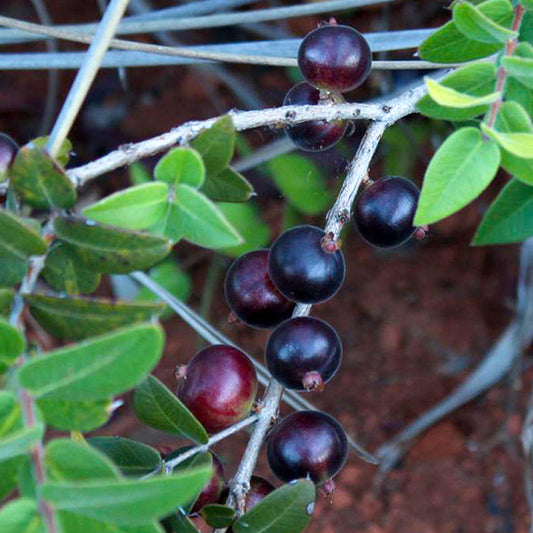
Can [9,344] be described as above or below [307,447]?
above

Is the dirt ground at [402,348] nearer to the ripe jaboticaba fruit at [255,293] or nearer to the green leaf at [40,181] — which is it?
the ripe jaboticaba fruit at [255,293]

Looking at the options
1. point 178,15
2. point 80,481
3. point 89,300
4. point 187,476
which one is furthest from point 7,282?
point 178,15

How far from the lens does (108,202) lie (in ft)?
2.81

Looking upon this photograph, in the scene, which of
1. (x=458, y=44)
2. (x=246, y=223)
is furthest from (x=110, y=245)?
(x=246, y=223)

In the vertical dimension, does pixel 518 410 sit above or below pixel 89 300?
below

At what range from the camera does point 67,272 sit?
0.91 metres

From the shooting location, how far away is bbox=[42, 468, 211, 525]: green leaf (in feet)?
2.14

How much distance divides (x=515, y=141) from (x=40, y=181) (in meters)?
0.46

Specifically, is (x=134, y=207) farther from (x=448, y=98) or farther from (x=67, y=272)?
(x=448, y=98)

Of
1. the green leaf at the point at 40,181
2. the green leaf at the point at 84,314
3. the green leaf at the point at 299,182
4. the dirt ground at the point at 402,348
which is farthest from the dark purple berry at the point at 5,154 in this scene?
the green leaf at the point at 299,182

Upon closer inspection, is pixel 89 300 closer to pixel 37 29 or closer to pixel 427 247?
pixel 37 29

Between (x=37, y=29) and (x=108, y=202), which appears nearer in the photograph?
(x=108, y=202)

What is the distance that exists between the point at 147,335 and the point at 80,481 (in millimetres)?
147

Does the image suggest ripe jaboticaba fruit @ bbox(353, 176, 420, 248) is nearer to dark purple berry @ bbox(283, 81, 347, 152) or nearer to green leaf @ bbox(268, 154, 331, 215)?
dark purple berry @ bbox(283, 81, 347, 152)
